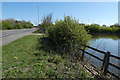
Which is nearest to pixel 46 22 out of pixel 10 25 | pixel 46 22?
pixel 46 22

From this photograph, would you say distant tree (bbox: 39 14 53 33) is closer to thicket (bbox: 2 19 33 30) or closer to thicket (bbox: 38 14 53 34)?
thicket (bbox: 38 14 53 34)

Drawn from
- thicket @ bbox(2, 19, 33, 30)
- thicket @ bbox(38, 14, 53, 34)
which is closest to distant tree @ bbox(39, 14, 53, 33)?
thicket @ bbox(38, 14, 53, 34)

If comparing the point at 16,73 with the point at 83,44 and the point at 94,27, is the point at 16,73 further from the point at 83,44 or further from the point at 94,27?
the point at 83,44

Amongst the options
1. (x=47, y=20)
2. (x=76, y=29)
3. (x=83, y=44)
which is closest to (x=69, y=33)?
(x=76, y=29)

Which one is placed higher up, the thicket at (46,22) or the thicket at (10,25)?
the thicket at (10,25)

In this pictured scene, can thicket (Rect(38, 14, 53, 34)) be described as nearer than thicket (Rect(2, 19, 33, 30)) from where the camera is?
Yes

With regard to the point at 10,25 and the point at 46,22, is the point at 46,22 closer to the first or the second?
the point at 46,22

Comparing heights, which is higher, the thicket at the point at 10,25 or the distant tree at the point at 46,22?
the thicket at the point at 10,25

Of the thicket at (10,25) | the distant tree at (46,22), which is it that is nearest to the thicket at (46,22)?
the distant tree at (46,22)

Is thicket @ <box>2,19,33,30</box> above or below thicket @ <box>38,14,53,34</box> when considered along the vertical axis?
above

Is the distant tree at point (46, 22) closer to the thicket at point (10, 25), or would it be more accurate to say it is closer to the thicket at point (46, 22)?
the thicket at point (46, 22)

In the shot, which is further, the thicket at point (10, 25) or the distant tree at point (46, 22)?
the thicket at point (10, 25)

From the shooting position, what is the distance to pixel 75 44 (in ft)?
19.3

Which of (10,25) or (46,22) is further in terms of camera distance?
(10,25)
